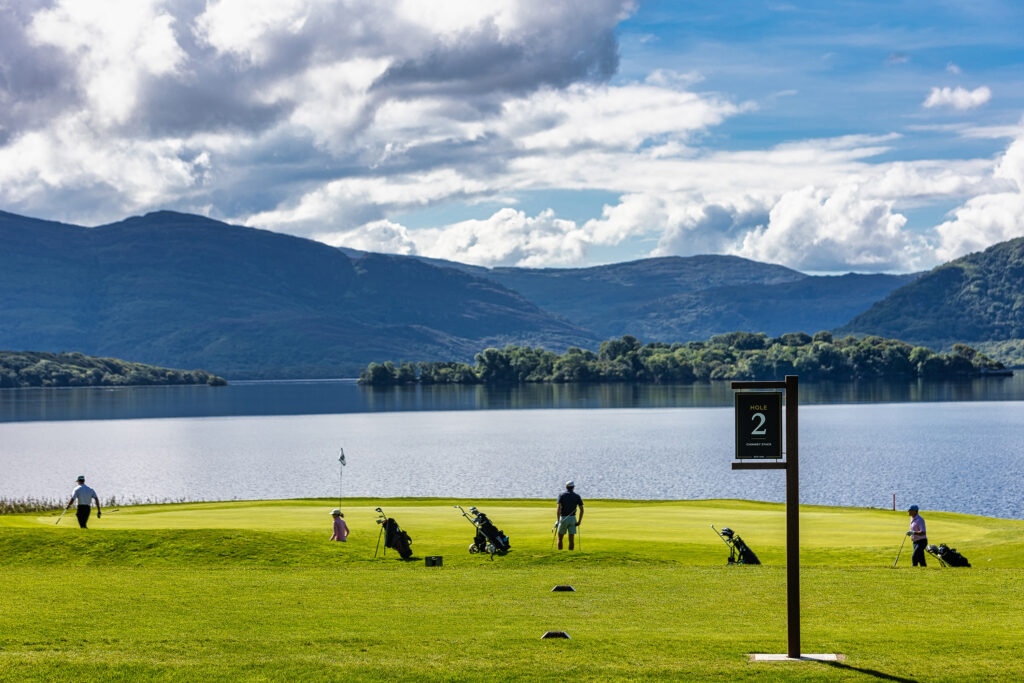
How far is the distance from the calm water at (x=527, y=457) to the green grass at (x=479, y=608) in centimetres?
3697

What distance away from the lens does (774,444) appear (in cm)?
1586

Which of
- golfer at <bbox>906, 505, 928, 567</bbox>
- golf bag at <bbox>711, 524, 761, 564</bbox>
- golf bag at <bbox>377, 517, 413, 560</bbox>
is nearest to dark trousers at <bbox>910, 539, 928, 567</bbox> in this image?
golfer at <bbox>906, 505, 928, 567</bbox>

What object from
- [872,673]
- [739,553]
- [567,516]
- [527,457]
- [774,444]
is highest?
[774,444]

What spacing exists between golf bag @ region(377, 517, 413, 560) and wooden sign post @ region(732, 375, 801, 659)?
14.1 metres

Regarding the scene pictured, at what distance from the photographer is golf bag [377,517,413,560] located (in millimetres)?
28484

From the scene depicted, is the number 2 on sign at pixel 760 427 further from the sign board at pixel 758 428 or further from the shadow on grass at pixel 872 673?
the shadow on grass at pixel 872 673

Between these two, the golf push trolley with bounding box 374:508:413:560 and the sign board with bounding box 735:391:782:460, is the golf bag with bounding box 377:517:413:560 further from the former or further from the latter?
the sign board with bounding box 735:391:782:460

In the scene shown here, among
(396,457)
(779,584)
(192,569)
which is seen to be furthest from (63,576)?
(396,457)

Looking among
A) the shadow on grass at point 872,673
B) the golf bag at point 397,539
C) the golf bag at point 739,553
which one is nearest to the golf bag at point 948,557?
the golf bag at point 739,553

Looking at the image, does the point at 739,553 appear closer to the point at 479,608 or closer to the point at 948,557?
the point at 948,557

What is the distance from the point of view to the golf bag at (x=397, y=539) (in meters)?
28.5

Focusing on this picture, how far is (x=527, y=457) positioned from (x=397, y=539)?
71.6 meters

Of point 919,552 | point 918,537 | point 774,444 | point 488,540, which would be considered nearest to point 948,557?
point 919,552

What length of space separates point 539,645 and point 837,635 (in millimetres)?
4592
